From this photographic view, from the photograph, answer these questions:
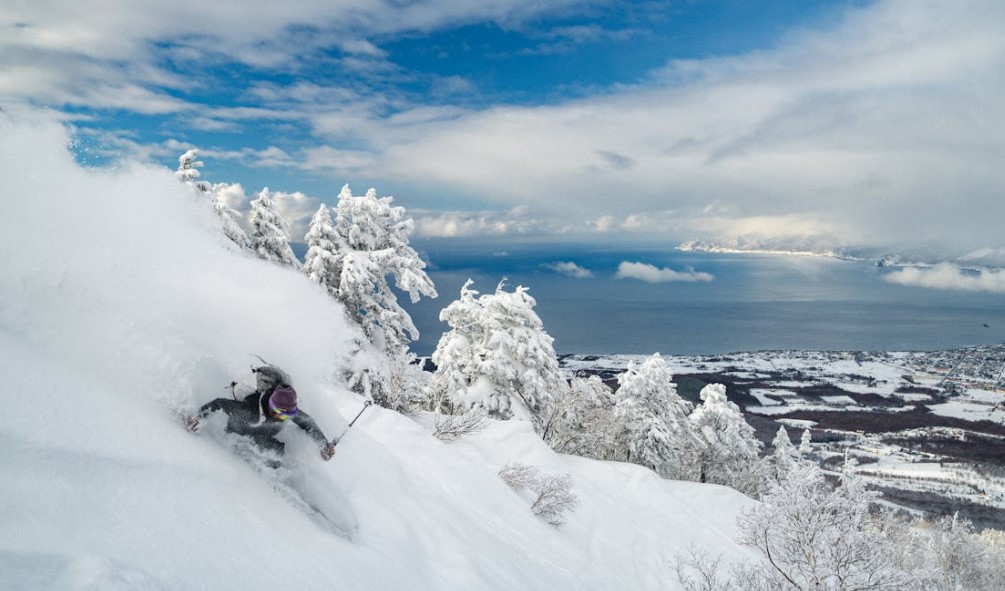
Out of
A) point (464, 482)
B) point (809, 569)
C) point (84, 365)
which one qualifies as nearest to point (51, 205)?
point (84, 365)

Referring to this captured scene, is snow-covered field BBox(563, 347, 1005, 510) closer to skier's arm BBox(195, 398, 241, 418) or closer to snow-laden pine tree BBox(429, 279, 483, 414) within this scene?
snow-laden pine tree BBox(429, 279, 483, 414)

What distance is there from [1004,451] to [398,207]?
156314mm

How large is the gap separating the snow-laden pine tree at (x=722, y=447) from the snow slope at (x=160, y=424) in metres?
25.2

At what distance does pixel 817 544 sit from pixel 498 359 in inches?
523

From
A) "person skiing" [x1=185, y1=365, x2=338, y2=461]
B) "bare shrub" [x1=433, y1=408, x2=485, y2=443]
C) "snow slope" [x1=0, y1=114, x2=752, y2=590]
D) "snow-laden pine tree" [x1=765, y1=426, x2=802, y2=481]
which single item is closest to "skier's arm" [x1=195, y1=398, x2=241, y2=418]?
"person skiing" [x1=185, y1=365, x2=338, y2=461]

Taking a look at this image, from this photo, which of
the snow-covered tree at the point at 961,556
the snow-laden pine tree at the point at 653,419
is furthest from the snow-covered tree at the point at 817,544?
the snow-covered tree at the point at 961,556

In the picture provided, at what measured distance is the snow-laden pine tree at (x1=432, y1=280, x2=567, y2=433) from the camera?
65.6ft

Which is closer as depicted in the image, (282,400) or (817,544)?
(282,400)

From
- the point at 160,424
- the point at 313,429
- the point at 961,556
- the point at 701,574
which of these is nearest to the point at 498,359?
the point at 701,574

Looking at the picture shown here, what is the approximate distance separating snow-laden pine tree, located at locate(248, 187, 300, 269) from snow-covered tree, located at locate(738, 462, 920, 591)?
18.2 m

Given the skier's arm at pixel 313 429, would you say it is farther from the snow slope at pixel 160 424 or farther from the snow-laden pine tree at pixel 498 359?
the snow-laden pine tree at pixel 498 359

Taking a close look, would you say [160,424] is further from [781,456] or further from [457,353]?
[781,456]

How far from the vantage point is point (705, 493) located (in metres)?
16.3

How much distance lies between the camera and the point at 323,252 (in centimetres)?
1886
